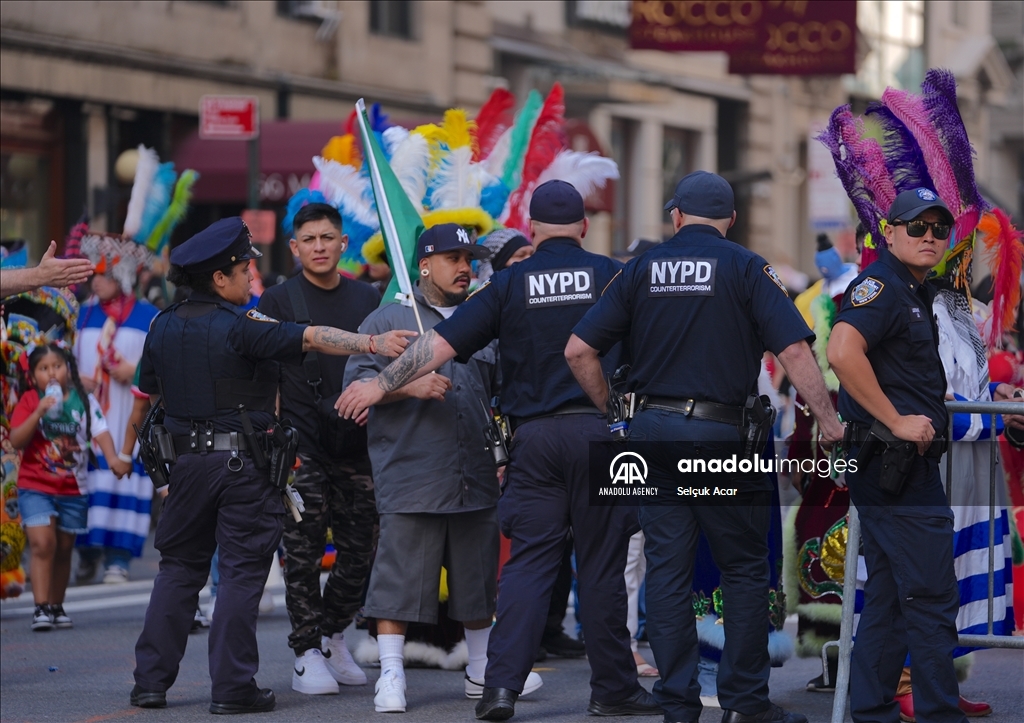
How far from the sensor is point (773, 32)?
2127cm

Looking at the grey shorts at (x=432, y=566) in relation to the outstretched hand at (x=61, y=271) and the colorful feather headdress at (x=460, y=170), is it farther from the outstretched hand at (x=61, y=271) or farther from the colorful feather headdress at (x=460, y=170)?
the colorful feather headdress at (x=460, y=170)

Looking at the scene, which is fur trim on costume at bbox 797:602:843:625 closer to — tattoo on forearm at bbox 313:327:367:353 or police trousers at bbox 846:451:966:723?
police trousers at bbox 846:451:966:723

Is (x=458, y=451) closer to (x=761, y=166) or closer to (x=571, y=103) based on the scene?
(x=571, y=103)

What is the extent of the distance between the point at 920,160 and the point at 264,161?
14.4 meters

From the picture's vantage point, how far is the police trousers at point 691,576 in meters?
6.57

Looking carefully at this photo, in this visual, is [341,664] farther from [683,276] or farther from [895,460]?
[895,460]

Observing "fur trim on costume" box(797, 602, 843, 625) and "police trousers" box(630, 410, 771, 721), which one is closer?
"police trousers" box(630, 410, 771, 721)

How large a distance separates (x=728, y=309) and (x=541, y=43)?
68.0 feet

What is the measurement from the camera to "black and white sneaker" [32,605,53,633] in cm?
984

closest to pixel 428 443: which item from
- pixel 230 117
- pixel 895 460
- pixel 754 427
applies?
pixel 754 427

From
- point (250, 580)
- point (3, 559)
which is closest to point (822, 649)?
point (250, 580)

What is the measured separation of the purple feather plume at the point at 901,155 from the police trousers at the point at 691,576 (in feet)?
4.67

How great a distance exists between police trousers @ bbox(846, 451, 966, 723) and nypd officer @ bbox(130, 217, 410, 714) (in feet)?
6.86

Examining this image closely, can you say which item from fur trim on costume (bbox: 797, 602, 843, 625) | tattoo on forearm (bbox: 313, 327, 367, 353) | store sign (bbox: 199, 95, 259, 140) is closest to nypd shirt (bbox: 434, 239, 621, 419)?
tattoo on forearm (bbox: 313, 327, 367, 353)
